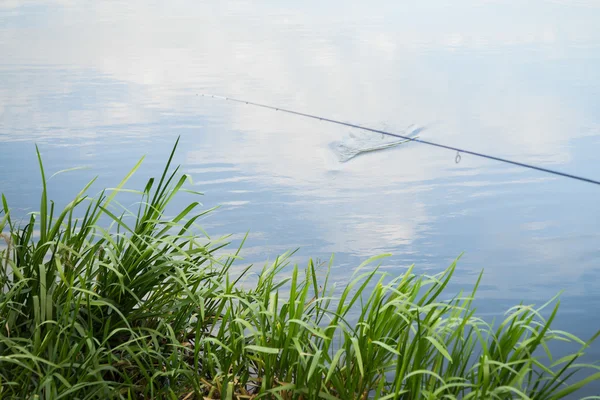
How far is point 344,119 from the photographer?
17.8 feet

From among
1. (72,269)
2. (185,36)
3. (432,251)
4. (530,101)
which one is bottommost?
(432,251)

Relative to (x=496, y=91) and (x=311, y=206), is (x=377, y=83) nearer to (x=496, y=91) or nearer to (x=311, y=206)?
(x=496, y=91)

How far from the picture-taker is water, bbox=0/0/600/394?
3.76 meters

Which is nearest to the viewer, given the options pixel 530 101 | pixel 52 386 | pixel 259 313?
pixel 52 386

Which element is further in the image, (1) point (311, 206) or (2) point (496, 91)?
(2) point (496, 91)

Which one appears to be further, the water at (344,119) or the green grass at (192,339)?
the water at (344,119)

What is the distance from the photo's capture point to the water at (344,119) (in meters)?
3.76

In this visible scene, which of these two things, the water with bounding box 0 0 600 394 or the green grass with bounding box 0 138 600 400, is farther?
the water with bounding box 0 0 600 394

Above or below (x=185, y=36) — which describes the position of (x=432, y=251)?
below

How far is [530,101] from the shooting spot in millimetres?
5766

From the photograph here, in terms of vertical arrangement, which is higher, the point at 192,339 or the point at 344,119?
the point at 344,119

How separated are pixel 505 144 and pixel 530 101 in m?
0.93

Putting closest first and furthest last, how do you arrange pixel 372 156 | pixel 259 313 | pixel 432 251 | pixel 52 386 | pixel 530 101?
pixel 52 386 → pixel 259 313 → pixel 432 251 → pixel 372 156 → pixel 530 101

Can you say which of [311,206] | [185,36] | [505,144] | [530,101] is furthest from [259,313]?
[185,36]
